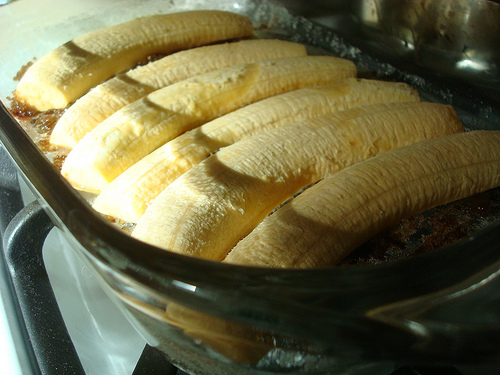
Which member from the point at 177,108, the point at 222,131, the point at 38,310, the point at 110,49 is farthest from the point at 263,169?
the point at 110,49

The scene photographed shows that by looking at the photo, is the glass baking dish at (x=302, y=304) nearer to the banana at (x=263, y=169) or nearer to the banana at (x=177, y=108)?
the banana at (x=263, y=169)

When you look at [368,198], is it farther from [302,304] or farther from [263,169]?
[302,304]

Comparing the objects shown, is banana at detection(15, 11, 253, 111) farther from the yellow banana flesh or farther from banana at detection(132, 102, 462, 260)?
the yellow banana flesh

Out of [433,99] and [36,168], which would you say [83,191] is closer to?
[36,168]

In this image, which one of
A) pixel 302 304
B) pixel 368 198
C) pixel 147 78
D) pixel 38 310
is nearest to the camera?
pixel 302 304

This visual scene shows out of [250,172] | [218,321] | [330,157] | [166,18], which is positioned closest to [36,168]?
[218,321]

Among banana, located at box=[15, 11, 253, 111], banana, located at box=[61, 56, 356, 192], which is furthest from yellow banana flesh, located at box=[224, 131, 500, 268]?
banana, located at box=[15, 11, 253, 111]

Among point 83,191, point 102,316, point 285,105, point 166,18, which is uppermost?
point 166,18
